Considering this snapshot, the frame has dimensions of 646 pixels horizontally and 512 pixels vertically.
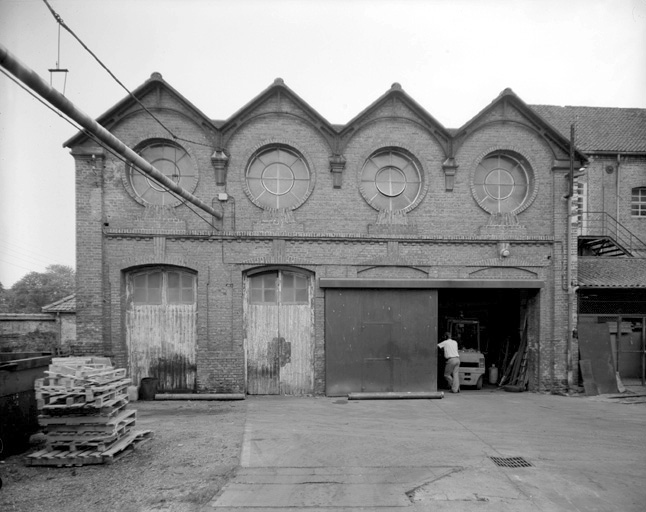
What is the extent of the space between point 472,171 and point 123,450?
416 inches

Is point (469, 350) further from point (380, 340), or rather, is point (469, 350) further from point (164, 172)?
point (164, 172)

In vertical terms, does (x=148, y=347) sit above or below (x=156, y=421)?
above

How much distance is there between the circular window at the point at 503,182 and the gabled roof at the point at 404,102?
154 centimetres

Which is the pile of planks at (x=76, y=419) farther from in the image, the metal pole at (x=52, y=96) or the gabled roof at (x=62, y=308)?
the gabled roof at (x=62, y=308)

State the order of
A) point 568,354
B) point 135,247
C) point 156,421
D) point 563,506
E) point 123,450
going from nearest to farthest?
point 563,506 → point 123,450 → point 156,421 → point 135,247 → point 568,354

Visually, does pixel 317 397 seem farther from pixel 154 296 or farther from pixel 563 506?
pixel 563 506

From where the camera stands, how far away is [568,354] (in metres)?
11.6

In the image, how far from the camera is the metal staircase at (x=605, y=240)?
14273 millimetres

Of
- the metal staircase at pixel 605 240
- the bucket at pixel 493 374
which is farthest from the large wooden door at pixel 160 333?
the metal staircase at pixel 605 240

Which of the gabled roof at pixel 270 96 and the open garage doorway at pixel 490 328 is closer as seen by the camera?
the gabled roof at pixel 270 96

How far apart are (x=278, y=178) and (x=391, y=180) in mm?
3197

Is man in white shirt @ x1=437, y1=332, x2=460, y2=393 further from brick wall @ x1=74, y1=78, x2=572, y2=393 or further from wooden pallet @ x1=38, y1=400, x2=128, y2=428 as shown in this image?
wooden pallet @ x1=38, y1=400, x2=128, y2=428

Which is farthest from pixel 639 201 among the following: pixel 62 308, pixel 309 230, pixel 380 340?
pixel 62 308

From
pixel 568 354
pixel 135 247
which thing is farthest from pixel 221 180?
pixel 568 354
